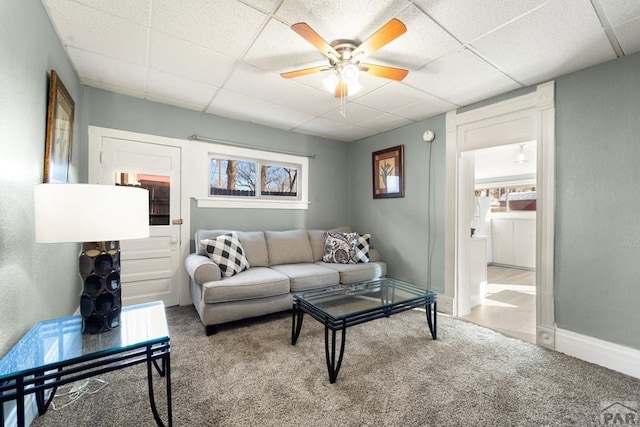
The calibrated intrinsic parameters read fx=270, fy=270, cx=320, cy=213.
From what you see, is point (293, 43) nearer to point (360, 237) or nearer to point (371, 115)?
point (371, 115)

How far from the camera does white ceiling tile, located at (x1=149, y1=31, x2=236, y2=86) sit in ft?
6.31

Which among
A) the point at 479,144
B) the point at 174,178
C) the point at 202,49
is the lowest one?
the point at 174,178

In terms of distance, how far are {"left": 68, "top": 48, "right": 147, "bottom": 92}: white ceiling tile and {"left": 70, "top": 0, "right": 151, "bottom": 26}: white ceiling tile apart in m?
0.63

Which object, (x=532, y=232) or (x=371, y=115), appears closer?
(x=371, y=115)

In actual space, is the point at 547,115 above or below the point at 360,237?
above

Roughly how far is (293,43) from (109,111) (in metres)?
2.15

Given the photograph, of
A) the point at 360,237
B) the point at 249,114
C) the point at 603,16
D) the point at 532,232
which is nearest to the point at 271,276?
the point at 360,237

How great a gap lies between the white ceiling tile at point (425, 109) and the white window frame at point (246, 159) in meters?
1.56

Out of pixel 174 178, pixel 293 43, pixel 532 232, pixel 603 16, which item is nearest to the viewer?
pixel 603 16

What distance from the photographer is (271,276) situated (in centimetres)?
269

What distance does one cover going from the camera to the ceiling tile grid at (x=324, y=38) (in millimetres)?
1568

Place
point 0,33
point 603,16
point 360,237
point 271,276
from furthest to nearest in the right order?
1. point 360,237
2. point 271,276
3. point 603,16
4. point 0,33

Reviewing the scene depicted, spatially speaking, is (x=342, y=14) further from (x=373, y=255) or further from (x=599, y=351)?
(x=599, y=351)

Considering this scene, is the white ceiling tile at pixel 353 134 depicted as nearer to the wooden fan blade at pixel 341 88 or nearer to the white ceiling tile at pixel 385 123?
the white ceiling tile at pixel 385 123
